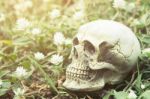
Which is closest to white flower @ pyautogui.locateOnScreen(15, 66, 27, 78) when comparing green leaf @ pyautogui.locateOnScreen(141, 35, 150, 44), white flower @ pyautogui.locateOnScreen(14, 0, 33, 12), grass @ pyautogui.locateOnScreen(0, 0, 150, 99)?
grass @ pyautogui.locateOnScreen(0, 0, 150, 99)

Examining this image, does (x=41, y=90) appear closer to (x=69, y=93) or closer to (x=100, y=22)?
(x=69, y=93)

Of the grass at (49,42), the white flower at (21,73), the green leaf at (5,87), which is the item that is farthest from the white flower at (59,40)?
the green leaf at (5,87)

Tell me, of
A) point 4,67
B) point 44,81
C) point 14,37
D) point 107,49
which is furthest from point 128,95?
point 14,37

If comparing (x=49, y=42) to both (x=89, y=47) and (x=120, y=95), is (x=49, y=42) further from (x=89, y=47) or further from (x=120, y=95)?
(x=120, y=95)

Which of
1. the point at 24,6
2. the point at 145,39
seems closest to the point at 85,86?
the point at 145,39

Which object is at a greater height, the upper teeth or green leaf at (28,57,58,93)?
the upper teeth

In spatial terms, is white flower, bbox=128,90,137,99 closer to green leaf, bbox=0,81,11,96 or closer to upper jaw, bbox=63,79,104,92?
upper jaw, bbox=63,79,104,92
